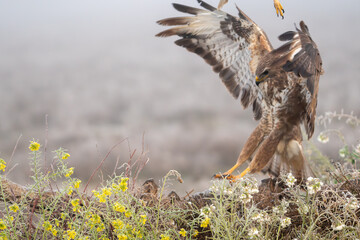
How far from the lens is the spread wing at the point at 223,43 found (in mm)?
3266

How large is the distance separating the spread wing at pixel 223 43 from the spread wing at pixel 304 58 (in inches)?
23.2

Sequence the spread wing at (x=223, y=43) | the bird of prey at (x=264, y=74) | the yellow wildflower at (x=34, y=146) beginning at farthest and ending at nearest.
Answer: the spread wing at (x=223, y=43) → the bird of prey at (x=264, y=74) → the yellow wildflower at (x=34, y=146)

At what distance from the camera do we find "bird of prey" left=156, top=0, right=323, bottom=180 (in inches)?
105

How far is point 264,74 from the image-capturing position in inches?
110

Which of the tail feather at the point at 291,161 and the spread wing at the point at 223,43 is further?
the spread wing at the point at 223,43

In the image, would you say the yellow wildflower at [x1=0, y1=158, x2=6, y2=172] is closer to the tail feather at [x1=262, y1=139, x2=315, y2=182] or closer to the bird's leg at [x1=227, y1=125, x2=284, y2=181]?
the bird's leg at [x1=227, y1=125, x2=284, y2=181]

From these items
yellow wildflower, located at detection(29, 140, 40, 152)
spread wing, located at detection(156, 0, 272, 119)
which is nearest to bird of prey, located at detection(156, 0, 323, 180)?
spread wing, located at detection(156, 0, 272, 119)

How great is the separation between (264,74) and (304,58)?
0.35 metres

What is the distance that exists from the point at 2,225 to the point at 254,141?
1.84 m

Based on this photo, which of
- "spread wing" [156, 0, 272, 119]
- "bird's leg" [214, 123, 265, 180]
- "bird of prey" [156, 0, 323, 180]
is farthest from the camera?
"spread wing" [156, 0, 272, 119]

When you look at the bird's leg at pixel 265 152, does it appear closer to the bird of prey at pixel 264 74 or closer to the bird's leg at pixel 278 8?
the bird of prey at pixel 264 74

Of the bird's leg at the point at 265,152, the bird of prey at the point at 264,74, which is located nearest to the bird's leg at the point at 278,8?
the bird of prey at the point at 264,74

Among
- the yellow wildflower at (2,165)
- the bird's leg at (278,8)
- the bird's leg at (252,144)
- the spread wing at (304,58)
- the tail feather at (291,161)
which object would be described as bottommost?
the tail feather at (291,161)

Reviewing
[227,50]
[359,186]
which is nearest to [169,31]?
[227,50]
